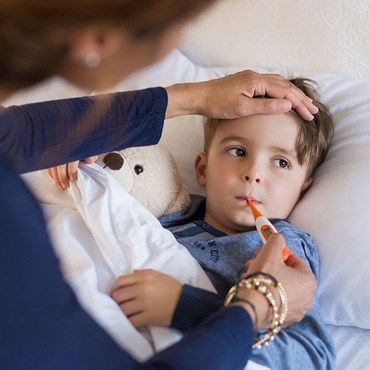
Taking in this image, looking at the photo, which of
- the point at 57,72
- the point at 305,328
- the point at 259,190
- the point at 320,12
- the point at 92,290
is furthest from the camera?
the point at 320,12

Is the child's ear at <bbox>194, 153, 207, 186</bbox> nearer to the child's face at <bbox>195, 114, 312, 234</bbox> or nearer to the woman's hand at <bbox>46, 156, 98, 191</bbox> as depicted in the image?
the child's face at <bbox>195, 114, 312, 234</bbox>

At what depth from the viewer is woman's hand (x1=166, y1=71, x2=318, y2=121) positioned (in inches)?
45.6

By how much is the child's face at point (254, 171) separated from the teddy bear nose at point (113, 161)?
18cm

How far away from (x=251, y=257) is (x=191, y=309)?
0.85 feet

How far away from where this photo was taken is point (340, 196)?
1185 millimetres

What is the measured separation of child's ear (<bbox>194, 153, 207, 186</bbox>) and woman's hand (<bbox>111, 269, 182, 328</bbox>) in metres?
→ 0.45

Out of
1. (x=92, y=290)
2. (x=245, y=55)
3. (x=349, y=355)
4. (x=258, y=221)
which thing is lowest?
(x=349, y=355)

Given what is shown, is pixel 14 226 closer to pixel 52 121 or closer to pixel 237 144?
pixel 52 121

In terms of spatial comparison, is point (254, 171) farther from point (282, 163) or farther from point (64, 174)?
point (64, 174)

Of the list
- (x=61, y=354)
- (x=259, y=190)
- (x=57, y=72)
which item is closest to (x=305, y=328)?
(x=259, y=190)

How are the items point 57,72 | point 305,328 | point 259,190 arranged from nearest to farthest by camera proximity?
point 57,72 < point 305,328 < point 259,190

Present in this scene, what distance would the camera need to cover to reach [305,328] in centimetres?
99

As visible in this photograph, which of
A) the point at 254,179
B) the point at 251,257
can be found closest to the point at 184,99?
the point at 254,179

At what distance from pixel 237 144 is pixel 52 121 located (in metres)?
0.38
